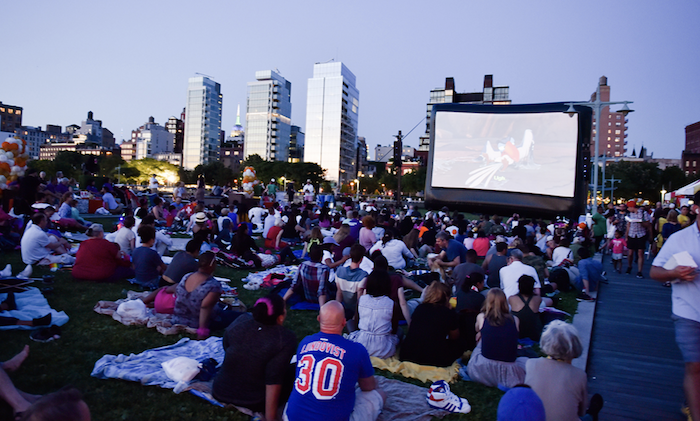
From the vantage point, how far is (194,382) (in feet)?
12.7

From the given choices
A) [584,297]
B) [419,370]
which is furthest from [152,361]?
[584,297]

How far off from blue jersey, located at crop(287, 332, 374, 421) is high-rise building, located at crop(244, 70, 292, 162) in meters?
114

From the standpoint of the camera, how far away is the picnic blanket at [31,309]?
511 centimetres

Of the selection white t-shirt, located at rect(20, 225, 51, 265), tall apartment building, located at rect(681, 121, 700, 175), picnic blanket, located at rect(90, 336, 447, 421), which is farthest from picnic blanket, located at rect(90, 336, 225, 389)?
tall apartment building, located at rect(681, 121, 700, 175)

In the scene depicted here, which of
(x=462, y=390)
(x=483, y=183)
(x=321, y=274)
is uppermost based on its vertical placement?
(x=483, y=183)

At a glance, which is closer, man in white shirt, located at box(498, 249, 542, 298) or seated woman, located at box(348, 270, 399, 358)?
seated woman, located at box(348, 270, 399, 358)

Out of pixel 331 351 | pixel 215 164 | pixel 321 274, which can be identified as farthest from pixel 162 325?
pixel 215 164

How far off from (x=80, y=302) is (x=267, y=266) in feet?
13.8

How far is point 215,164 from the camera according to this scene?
91.7 metres

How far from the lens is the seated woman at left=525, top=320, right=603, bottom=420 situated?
2936 millimetres

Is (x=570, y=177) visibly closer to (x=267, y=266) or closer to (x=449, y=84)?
(x=267, y=266)

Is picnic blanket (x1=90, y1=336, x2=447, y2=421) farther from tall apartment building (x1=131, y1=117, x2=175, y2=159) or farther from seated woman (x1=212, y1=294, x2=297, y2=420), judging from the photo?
tall apartment building (x1=131, y1=117, x2=175, y2=159)

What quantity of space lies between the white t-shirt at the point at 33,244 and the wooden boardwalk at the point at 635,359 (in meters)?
8.49

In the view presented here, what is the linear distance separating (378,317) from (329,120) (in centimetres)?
10591
